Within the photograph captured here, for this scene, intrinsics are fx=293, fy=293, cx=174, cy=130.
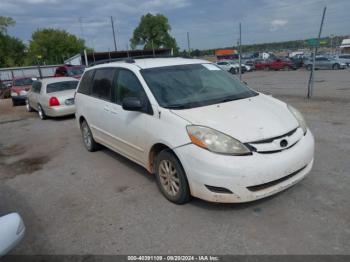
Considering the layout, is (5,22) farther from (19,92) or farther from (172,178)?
(172,178)

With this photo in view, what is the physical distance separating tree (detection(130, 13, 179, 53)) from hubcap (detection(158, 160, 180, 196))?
78.3 metres

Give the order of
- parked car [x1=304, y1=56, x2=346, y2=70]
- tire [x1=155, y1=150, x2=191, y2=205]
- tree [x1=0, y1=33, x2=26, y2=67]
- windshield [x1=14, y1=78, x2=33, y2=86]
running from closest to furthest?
tire [x1=155, y1=150, x2=191, y2=205]
windshield [x1=14, y1=78, x2=33, y2=86]
parked car [x1=304, y1=56, x2=346, y2=70]
tree [x1=0, y1=33, x2=26, y2=67]

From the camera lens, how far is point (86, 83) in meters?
5.72

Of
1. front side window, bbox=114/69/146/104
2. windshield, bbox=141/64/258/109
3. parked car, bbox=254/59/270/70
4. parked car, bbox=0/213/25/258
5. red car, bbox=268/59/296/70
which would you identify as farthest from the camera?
parked car, bbox=254/59/270/70

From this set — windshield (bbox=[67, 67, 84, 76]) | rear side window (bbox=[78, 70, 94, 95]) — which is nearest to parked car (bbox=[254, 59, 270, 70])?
windshield (bbox=[67, 67, 84, 76])

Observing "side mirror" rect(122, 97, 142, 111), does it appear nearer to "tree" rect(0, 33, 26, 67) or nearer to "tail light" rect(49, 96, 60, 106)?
"tail light" rect(49, 96, 60, 106)

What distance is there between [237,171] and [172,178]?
0.90 metres

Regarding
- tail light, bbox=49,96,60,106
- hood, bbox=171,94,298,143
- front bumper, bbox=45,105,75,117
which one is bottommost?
front bumper, bbox=45,105,75,117

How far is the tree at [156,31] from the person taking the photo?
79.8m

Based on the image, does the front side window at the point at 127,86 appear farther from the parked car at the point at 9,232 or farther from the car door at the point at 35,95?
the car door at the point at 35,95

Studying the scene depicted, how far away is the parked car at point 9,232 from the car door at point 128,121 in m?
1.79

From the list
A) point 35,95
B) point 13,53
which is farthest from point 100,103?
point 13,53

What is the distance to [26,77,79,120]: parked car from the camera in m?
9.83

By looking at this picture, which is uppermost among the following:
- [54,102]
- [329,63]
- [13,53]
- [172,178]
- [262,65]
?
[13,53]
